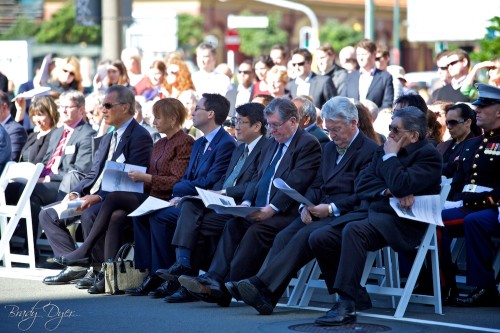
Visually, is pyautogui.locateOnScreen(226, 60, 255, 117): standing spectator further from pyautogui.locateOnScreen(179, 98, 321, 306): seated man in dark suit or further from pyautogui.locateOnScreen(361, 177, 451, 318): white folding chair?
pyautogui.locateOnScreen(361, 177, 451, 318): white folding chair

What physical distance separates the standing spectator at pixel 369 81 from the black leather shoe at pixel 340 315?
5.80 metres

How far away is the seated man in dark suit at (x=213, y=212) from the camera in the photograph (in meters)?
10.4

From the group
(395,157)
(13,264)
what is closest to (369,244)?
(395,157)

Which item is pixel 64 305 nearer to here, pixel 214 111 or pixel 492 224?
pixel 214 111

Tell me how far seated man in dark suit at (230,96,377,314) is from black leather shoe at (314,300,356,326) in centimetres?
59

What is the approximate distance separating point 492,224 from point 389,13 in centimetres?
6083

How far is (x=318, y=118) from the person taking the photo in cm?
1247

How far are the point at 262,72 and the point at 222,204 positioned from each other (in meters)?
6.08

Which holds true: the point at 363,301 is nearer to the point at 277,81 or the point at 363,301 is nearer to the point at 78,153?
the point at 78,153

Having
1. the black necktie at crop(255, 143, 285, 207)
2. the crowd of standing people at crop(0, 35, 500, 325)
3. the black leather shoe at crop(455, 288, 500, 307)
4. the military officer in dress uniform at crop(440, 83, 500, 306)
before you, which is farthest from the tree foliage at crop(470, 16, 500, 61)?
the black leather shoe at crop(455, 288, 500, 307)

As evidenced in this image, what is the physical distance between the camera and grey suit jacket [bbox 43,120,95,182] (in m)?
13.2

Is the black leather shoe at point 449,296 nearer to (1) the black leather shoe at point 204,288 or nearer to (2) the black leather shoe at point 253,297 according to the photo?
(2) the black leather shoe at point 253,297

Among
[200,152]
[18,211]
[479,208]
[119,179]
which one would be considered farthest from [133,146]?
[479,208]

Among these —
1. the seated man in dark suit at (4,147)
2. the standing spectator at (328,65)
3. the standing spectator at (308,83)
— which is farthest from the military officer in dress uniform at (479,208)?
the seated man in dark suit at (4,147)
